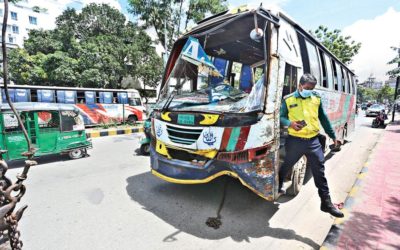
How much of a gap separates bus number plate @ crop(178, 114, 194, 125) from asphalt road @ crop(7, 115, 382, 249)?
134cm

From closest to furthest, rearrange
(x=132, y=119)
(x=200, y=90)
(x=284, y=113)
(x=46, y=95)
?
(x=284, y=113), (x=200, y=90), (x=46, y=95), (x=132, y=119)

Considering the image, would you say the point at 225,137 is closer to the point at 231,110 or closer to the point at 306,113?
the point at 231,110

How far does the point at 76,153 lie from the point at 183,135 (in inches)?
188

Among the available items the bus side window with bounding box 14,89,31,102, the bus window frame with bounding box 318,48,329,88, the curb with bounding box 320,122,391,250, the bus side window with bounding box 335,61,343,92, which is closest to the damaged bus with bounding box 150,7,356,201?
the bus window frame with bounding box 318,48,329,88

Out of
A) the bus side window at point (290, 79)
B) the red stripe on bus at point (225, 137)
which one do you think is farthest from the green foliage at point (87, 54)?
the red stripe on bus at point (225, 137)

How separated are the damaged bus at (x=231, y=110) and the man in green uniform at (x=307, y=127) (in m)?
0.21

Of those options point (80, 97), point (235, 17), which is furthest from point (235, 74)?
point (80, 97)

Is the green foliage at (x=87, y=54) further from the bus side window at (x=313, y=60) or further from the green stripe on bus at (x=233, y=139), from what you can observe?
the green stripe on bus at (x=233, y=139)

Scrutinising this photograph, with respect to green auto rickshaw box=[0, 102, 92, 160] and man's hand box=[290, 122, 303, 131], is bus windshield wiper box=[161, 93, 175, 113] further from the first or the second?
green auto rickshaw box=[0, 102, 92, 160]

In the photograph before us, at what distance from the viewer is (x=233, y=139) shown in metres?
3.02

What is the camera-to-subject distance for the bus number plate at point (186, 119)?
325cm

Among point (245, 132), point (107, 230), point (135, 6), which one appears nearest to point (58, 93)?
point (135, 6)

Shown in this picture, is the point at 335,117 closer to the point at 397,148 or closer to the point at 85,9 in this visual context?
the point at 397,148

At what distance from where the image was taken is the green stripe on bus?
2994mm
